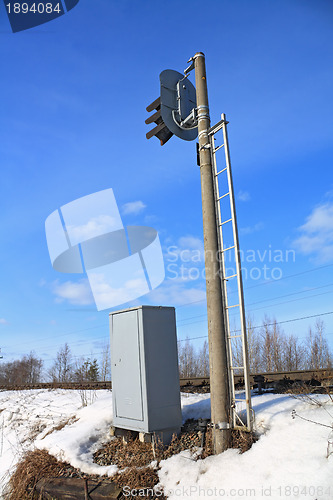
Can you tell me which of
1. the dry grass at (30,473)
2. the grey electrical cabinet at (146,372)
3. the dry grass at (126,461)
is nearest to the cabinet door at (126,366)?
the grey electrical cabinet at (146,372)

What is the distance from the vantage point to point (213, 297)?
6.36 meters

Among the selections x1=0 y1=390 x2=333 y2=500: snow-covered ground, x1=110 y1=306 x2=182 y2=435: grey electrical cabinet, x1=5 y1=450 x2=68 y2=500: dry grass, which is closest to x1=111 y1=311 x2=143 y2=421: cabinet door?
x1=110 y1=306 x2=182 y2=435: grey electrical cabinet

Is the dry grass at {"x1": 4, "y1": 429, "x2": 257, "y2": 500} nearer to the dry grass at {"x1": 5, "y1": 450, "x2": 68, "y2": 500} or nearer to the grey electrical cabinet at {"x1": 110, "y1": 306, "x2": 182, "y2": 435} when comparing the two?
the dry grass at {"x1": 5, "y1": 450, "x2": 68, "y2": 500}

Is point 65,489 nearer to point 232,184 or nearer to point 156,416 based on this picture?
point 156,416

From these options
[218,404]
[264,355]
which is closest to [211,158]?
[218,404]

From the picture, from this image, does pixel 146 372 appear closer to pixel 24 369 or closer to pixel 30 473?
pixel 30 473

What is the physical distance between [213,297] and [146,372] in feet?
5.81

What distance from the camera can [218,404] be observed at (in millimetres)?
6012

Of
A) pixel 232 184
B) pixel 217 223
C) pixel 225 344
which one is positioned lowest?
pixel 225 344

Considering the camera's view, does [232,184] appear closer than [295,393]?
Yes

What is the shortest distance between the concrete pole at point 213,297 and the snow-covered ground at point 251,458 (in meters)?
0.47

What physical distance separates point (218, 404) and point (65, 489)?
2.68 m

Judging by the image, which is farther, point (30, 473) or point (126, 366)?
point (126, 366)

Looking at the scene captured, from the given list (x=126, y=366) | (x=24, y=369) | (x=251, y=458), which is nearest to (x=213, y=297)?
(x=126, y=366)
